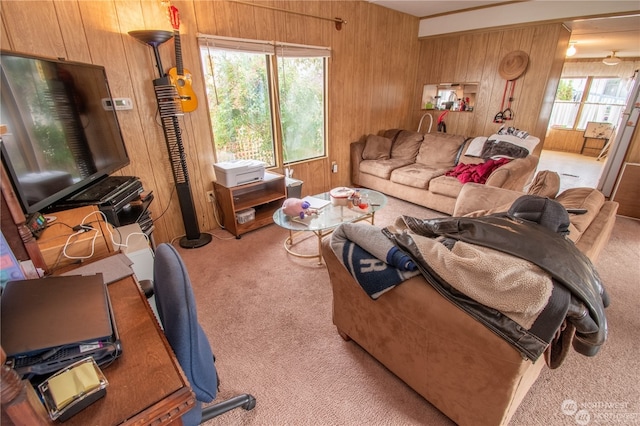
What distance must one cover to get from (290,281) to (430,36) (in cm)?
420

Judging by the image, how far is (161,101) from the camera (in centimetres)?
233

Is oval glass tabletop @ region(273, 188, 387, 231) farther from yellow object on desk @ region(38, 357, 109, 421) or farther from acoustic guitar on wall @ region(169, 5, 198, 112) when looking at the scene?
yellow object on desk @ region(38, 357, 109, 421)

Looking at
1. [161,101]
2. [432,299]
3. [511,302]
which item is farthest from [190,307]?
[161,101]

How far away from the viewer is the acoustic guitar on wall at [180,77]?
7.45 ft

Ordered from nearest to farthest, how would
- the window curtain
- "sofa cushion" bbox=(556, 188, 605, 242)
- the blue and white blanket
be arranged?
the blue and white blanket → "sofa cushion" bbox=(556, 188, 605, 242) → the window curtain

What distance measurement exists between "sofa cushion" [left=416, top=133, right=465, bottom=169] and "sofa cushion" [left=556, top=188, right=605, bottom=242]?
2137 millimetres

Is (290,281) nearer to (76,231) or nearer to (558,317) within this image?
(76,231)

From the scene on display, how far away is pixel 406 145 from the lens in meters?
4.24

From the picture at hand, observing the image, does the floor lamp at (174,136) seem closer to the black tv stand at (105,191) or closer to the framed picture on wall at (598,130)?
the black tv stand at (105,191)

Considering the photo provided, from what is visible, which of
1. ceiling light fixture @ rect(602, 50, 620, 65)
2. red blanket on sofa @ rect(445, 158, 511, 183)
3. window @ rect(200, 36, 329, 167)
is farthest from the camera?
ceiling light fixture @ rect(602, 50, 620, 65)

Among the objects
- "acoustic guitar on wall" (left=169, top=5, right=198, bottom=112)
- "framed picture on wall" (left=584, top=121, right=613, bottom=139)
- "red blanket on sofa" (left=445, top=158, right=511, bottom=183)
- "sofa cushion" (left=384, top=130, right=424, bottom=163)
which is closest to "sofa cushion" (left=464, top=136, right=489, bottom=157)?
"red blanket on sofa" (left=445, top=158, right=511, bottom=183)

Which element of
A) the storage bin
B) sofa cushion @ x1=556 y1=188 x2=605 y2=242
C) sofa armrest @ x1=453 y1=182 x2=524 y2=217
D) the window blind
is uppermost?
the window blind

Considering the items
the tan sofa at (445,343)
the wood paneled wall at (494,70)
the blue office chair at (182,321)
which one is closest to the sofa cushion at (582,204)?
the tan sofa at (445,343)

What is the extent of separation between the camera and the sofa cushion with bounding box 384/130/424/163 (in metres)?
4.19
